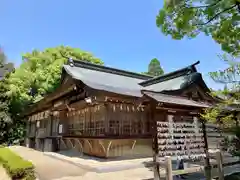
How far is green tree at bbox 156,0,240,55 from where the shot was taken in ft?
20.8

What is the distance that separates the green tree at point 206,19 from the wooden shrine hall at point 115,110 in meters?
2.44

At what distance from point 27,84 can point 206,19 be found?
19.5 meters

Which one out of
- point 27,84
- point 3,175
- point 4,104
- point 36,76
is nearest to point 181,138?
point 3,175

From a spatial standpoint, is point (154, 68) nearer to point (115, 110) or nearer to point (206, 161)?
point (115, 110)

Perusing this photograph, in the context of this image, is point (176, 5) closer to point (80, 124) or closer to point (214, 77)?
point (214, 77)

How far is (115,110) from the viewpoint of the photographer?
9.71 metres

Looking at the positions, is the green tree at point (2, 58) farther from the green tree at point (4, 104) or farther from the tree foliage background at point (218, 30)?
the tree foliage background at point (218, 30)

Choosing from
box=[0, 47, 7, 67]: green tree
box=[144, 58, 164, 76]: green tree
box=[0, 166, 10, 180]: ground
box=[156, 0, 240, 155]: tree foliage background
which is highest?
box=[144, 58, 164, 76]: green tree

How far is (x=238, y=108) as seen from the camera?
550 cm

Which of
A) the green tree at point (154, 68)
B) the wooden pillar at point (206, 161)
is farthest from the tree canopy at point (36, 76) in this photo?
the green tree at point (154, 68)

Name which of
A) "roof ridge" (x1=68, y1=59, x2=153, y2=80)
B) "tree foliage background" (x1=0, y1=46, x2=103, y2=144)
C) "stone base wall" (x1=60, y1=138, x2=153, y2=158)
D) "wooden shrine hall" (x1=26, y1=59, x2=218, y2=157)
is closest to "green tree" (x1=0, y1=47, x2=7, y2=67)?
"tree foliage background" (x1=0, y1=46, x2=103, y2=144)

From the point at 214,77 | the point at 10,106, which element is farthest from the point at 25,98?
the point at 214,77

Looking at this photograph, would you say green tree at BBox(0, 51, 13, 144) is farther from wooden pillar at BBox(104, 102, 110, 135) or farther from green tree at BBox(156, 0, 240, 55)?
green tree at BBox(156, 0, 240, 55)

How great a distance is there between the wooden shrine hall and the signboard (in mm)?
84
